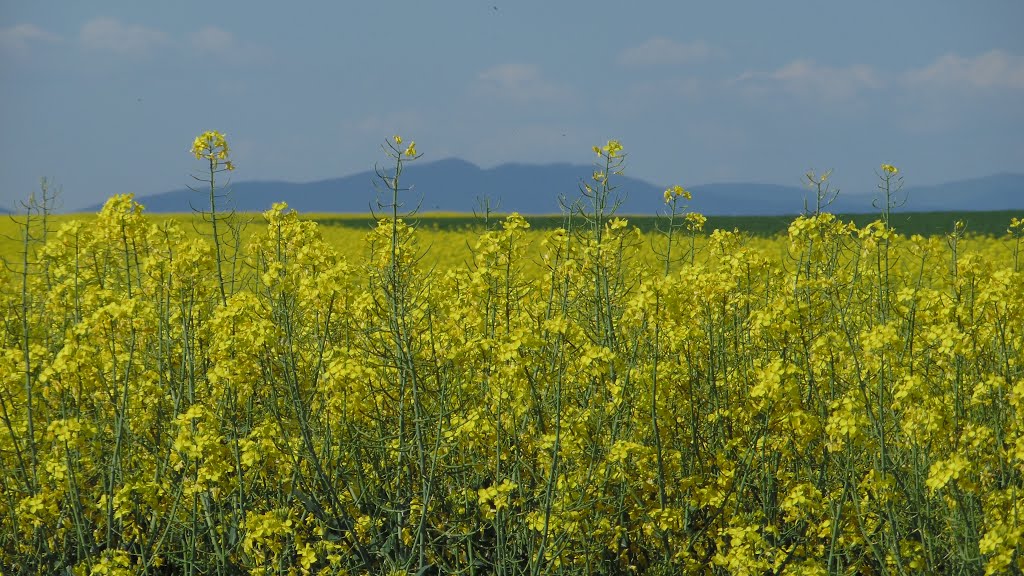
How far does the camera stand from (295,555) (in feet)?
16.3

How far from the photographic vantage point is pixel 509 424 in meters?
4.39

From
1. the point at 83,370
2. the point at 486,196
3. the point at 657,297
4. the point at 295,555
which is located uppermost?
the point at 486,196

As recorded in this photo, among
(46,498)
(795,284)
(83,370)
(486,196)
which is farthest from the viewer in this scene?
(486,196)

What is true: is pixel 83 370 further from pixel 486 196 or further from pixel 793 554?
pixel 793 554

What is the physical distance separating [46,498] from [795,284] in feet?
13.7

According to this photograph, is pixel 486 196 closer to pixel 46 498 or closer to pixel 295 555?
pixel 295 555

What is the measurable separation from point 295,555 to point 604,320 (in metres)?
2.23

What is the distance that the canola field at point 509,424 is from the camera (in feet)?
13.4

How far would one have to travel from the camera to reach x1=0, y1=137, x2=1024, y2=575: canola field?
4.09 m

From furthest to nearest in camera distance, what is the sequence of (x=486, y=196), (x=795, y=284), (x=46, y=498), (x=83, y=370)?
(x=486, y=196), (x=795, y=284), (x=46, y=498), (x=83, y=370)

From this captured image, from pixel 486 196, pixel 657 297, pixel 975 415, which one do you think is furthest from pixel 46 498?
pixel 975 415

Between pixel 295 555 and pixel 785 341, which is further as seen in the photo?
pixel 295 555

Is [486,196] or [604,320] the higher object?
[486,196]

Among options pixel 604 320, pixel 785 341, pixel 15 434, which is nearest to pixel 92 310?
pixel 15 434
